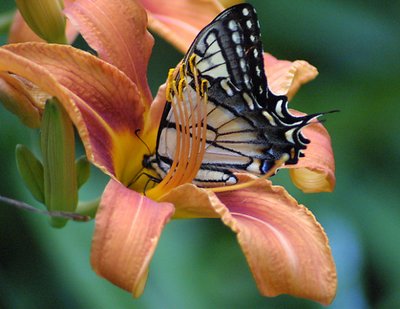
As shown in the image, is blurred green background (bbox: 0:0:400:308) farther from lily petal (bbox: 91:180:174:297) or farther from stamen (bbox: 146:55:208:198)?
lily petal (bbox: 91:180:174:297)

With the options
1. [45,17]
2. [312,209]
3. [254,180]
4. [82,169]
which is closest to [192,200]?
[254,180]

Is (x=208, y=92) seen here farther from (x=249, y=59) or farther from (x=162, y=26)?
(x=162, y=26)

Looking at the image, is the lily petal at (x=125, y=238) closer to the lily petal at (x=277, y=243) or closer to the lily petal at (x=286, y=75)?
the lily petal at (x=277, y=243)

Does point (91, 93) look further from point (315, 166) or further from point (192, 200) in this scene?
point (315, 166)

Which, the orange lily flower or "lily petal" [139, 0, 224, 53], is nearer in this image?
the orange lily flower

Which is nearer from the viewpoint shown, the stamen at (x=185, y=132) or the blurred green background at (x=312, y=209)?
→ the stamen at (x=185, y=132)

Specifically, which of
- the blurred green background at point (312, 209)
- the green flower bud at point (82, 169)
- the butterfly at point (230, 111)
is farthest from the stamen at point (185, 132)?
the blurred green background at point (312, 209)

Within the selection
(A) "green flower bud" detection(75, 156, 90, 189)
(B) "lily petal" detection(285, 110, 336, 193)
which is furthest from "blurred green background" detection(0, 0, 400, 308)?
(B) "lily petal" detection(285, 110, 336, 193)
